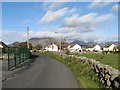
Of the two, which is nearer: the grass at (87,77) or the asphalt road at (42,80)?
the grass at (87,77)

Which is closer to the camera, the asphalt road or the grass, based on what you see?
the grass

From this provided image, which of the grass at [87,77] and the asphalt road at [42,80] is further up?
the grass at [87,77]

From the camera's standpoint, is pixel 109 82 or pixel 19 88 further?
pixel 19 88

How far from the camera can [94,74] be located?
2086 centimetres

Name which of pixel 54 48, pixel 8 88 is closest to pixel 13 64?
pixel 8 88

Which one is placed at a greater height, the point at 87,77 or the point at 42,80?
the point at 87,77

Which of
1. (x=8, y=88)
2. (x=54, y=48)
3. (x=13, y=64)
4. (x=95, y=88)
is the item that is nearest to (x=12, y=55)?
(x=13, y=64)

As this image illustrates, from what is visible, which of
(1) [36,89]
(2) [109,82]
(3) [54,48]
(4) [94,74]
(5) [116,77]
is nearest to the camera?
(5) [116,77]

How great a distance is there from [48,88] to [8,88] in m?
2.11

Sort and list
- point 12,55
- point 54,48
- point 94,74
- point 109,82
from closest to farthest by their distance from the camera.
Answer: point 109,82
point 94,74
point 12,55
point 54,48

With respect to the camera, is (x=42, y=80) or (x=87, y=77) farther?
(x=87, y=77)

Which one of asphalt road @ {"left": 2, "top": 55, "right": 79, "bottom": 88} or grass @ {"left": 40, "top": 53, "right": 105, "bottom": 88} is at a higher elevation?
grass @ {"left": 40, "top": 53, "right": 105, "bottom": 88}

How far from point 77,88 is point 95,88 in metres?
1.37

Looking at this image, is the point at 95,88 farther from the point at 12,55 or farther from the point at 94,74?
the point at 12,55
